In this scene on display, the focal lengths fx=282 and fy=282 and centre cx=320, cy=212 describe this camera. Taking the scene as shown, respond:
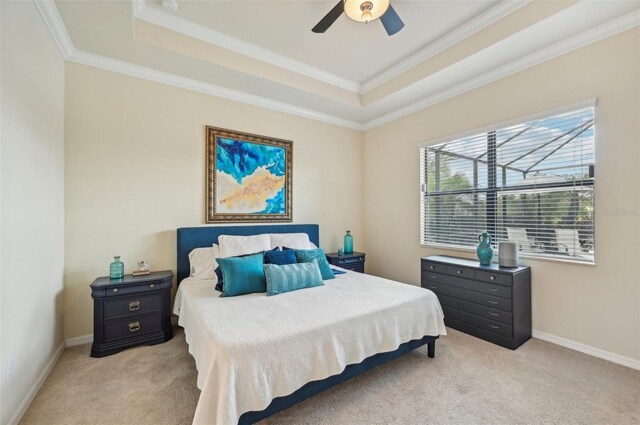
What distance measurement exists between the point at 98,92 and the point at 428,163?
4091mm

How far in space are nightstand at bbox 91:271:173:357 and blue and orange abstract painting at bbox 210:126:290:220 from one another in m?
1.16

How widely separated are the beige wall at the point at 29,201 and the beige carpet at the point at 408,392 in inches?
13.2

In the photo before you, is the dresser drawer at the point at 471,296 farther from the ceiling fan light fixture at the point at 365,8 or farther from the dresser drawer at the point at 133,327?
the dresser drawer at the point at 133,327

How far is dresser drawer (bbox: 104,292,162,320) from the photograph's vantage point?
263cm

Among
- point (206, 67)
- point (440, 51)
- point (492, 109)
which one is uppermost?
point (440, 51)

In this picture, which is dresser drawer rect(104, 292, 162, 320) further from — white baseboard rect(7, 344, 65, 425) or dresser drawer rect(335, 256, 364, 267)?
dresser drawer rect(335, 256, 364, 267)

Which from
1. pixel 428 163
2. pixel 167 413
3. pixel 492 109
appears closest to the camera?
pixel 167 413

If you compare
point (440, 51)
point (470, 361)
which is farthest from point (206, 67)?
point (470, 361)

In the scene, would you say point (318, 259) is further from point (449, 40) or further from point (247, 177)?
point (449, 40)

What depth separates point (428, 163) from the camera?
4086mm

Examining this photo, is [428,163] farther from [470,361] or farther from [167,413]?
[167,413]

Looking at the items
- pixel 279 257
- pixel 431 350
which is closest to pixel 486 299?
pixel 431 350

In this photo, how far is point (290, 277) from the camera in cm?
263

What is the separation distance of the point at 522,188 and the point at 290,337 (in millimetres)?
2934
